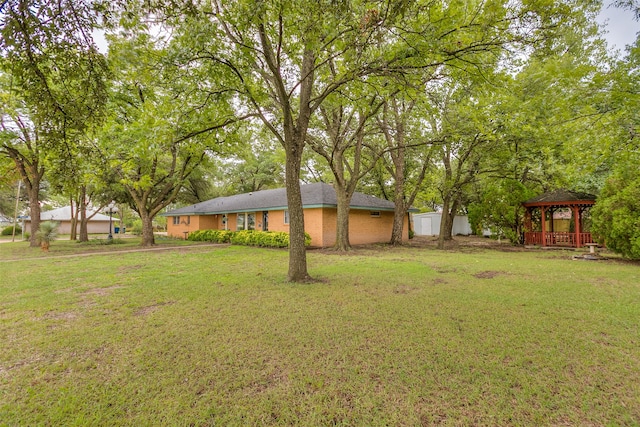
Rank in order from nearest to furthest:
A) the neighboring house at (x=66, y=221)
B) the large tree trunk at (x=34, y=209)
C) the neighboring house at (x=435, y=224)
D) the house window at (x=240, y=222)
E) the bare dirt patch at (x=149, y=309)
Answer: the bare dirt patch at (x=149, y=309), the large tree trunk at (x=34, y=209), the house window at (x=240, y=222), the neighboring house at (x=435, y=224), the neighboring house at (x=66, y=221)

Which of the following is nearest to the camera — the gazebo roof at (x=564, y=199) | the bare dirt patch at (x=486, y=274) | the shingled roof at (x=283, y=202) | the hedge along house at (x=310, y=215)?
the bare dirt patch at (x=486, y=274)

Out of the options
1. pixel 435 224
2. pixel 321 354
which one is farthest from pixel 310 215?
pixel 435 224

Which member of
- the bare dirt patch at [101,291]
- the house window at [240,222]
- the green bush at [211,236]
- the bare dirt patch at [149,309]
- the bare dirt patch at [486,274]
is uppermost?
the house window at [240,222]

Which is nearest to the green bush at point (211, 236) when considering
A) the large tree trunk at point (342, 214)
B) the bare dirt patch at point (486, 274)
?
the large tree trunk at point (342, 214)

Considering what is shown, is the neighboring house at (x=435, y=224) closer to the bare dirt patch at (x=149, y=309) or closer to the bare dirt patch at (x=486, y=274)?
the bare dirt patch at (x=486, y=274)

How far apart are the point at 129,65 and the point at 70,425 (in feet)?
21.9

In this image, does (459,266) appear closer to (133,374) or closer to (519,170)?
(133,374)

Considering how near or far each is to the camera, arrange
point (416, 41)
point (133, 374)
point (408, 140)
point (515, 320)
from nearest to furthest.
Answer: point (133, 374)
point (515, 320)
point (416, 41)
point (408, 140)

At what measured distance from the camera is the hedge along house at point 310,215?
1541 cm

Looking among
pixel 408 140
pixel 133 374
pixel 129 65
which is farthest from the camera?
pixel 408 140

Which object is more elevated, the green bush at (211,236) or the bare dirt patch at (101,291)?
the green bush at (211,236)

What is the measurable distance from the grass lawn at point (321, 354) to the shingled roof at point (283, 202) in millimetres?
9184

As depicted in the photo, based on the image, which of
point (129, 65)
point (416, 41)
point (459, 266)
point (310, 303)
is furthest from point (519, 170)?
point (129, 65)

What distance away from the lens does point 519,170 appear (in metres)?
16.3
